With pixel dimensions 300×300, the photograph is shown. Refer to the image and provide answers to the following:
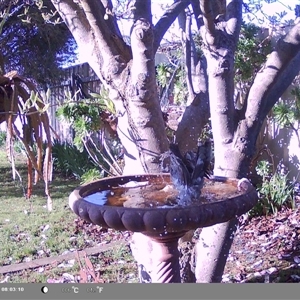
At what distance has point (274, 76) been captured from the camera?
110 cm

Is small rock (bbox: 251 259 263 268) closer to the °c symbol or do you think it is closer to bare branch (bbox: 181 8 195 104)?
bare branch (bbox: 181 8 195 104)

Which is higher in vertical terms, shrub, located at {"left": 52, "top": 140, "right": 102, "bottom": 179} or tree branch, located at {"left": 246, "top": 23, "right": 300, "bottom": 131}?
tree branch, located at {"left": 246, "top": 23, "right": 300, "bottom": 131}

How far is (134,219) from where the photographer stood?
2.36 ft

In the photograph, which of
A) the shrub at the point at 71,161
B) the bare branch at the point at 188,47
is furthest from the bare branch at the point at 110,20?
the shrub at the point at 71,161

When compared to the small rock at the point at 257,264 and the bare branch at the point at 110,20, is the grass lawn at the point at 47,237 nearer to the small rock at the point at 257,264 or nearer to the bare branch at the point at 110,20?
the small rock at the point at 257,264

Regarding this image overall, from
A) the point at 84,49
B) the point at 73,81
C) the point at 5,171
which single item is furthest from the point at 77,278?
the point at 5,171

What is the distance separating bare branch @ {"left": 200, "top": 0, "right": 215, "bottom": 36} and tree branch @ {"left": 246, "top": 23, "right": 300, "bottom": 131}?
18cm

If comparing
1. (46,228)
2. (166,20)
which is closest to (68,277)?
(46,228)

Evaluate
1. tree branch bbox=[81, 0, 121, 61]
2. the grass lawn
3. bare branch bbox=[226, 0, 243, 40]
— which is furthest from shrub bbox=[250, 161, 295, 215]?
tree branch bbox=[81, 0, 121, 61]

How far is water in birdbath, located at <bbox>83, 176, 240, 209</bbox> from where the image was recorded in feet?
2.77

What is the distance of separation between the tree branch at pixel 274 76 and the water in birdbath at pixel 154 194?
9.1 inches

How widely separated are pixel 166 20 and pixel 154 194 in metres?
0.51

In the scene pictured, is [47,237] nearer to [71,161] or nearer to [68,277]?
[68,277]

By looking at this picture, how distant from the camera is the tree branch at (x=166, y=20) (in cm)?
116
